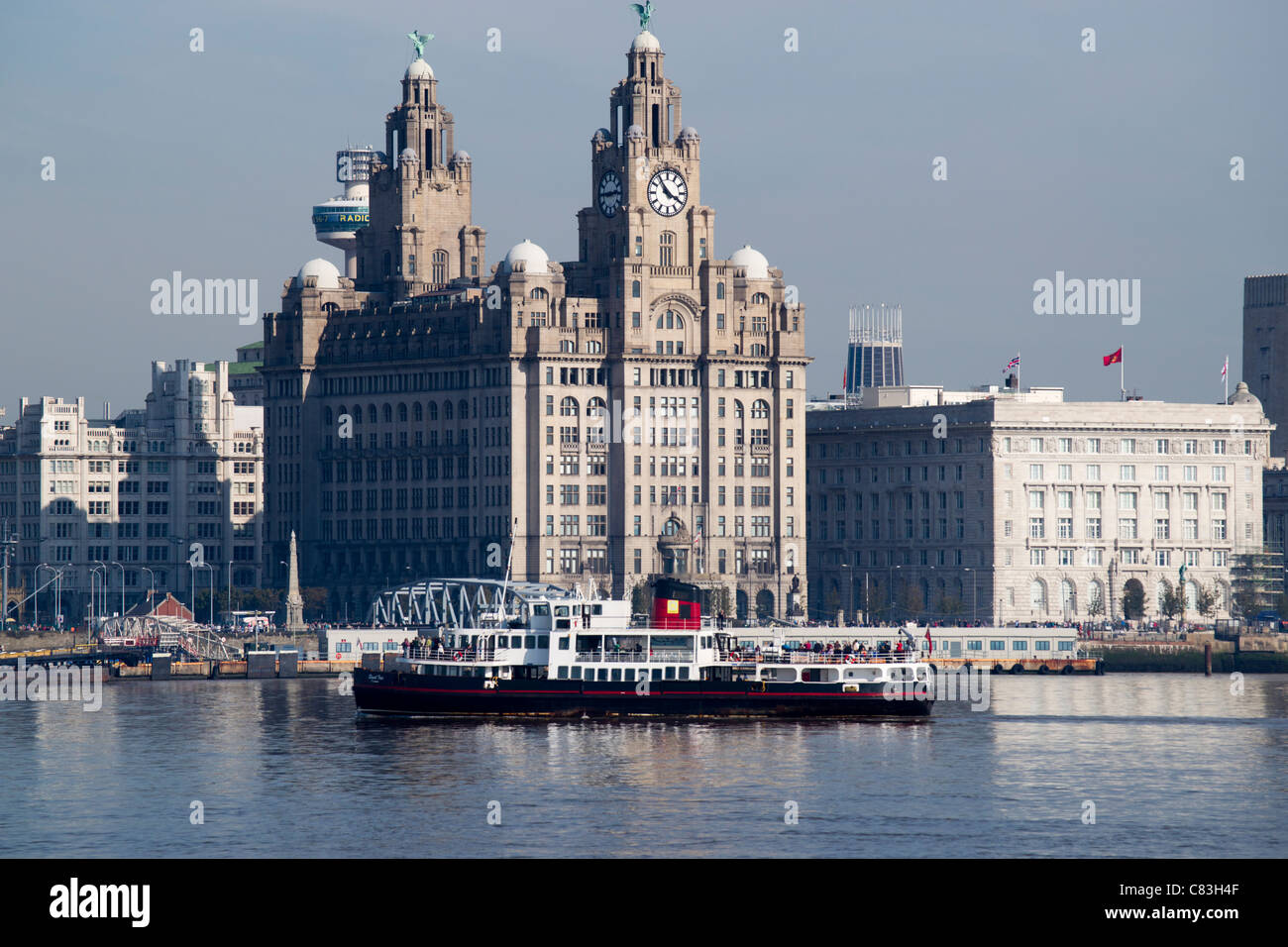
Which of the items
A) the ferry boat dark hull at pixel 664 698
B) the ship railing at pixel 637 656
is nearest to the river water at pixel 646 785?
the ferry boat dark hull at pixel 664 698

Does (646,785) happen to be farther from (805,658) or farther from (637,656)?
(805,658)

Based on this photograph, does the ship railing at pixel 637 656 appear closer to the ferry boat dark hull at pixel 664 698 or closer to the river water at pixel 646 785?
the ferry boat dark hull at pixel 664 698

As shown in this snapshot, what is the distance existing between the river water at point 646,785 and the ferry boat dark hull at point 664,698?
1318mm

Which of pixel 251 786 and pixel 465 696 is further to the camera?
pixel 465 696

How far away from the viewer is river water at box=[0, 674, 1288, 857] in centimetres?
9669

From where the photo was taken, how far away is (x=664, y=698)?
14838 centimetres

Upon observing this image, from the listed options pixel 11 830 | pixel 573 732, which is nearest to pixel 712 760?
pixel 573 732

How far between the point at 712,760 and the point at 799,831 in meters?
26.2

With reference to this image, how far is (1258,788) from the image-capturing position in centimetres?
11375

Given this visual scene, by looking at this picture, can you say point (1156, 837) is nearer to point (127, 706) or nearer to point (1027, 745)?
point (1027, 745)

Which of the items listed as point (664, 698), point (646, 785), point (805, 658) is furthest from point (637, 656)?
point (646, 785)

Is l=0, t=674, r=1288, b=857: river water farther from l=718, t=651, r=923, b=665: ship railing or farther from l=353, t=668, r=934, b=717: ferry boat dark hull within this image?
l=718, t=651, r=923, b=665: ship railing

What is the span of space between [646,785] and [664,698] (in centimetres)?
3446

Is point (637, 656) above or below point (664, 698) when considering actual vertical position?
above
